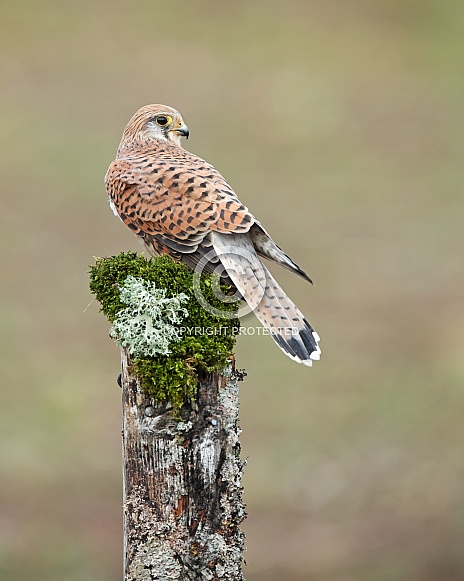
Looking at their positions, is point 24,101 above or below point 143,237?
above

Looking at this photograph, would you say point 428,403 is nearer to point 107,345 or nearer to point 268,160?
point 107,345

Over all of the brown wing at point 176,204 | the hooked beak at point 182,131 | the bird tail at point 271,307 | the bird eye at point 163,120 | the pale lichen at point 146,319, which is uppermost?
the bird eye at point 163,120

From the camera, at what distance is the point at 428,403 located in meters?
9.96

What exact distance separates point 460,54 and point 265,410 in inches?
464

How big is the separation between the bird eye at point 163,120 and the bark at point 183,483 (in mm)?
2332

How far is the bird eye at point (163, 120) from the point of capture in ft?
19.6

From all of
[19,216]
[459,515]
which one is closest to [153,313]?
[459,515]

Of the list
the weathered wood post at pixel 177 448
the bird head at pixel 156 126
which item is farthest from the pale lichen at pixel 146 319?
the bird head at pixel 156 126

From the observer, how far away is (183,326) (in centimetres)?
413

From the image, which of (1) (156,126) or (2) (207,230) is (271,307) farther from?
(1) (156,126)

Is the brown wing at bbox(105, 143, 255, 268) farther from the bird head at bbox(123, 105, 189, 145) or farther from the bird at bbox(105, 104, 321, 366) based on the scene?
the bird head at bbox(123, 105, 189, 145)

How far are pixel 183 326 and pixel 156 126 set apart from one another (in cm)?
221

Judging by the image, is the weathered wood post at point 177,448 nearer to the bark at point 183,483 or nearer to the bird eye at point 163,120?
the bark at point 183,483

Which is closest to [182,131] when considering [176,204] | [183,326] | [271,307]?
[176,204]
